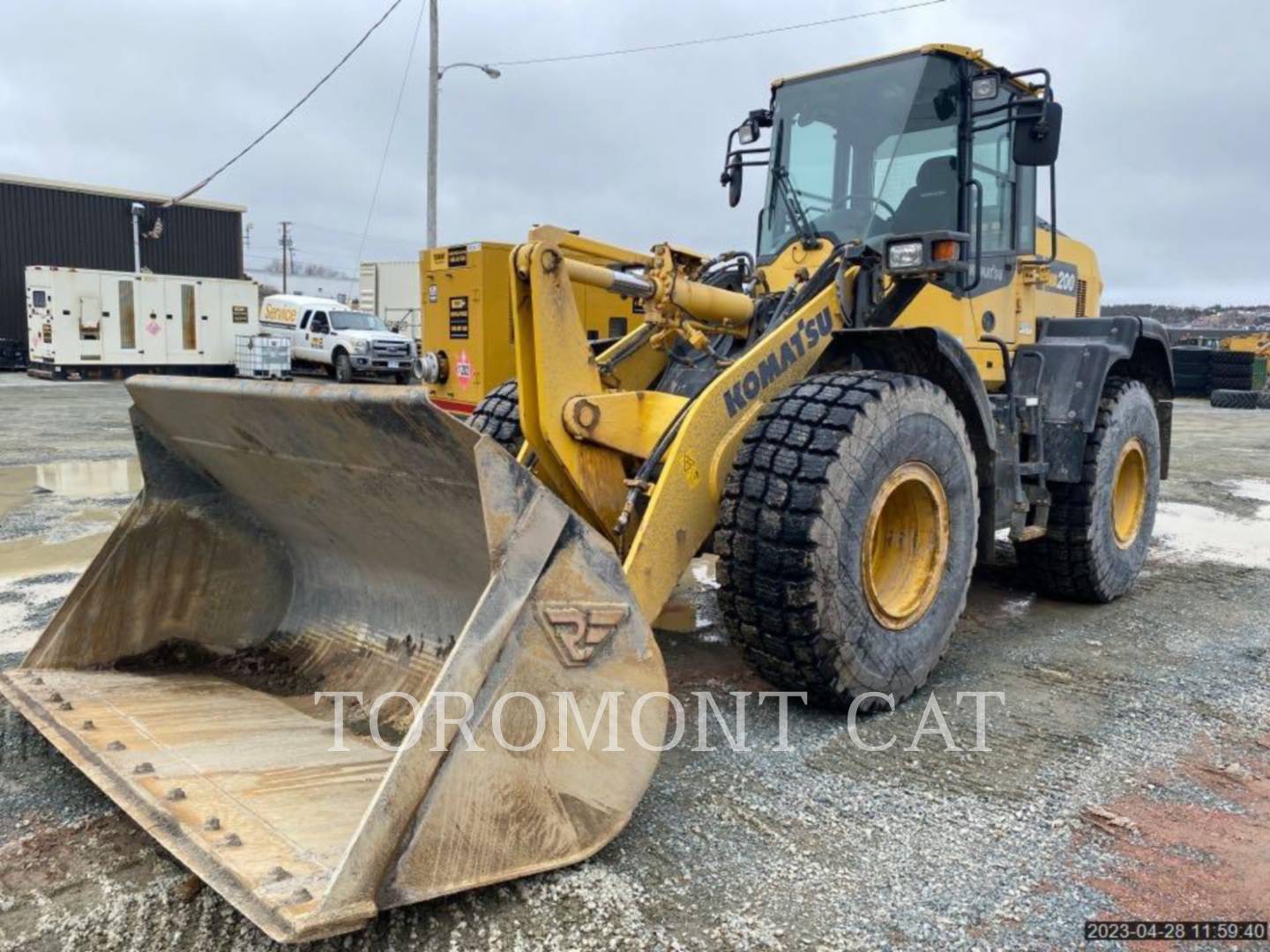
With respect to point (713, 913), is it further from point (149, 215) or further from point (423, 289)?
point (149, 215)

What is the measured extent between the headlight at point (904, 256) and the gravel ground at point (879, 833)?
169 cm

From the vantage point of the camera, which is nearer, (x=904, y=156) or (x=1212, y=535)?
(x=904, y=156)

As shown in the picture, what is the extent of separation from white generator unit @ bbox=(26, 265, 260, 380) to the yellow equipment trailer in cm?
1286

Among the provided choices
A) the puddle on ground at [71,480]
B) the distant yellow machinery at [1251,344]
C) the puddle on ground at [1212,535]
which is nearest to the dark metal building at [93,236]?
the puddle on ground at [71,480]

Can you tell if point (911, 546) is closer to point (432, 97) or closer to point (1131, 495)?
point (1131, 495)

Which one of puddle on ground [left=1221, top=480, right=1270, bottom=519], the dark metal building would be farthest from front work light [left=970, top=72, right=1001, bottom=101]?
the dark metal building

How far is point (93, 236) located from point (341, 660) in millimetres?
29257

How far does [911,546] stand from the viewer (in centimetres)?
388

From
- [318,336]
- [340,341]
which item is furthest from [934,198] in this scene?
[318,336]

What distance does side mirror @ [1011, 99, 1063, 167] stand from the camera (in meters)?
4.19

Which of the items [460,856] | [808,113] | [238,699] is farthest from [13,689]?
[808,113]

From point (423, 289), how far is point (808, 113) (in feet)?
28.0

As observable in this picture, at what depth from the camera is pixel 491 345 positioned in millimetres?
11852

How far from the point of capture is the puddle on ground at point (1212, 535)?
6.76 metres
